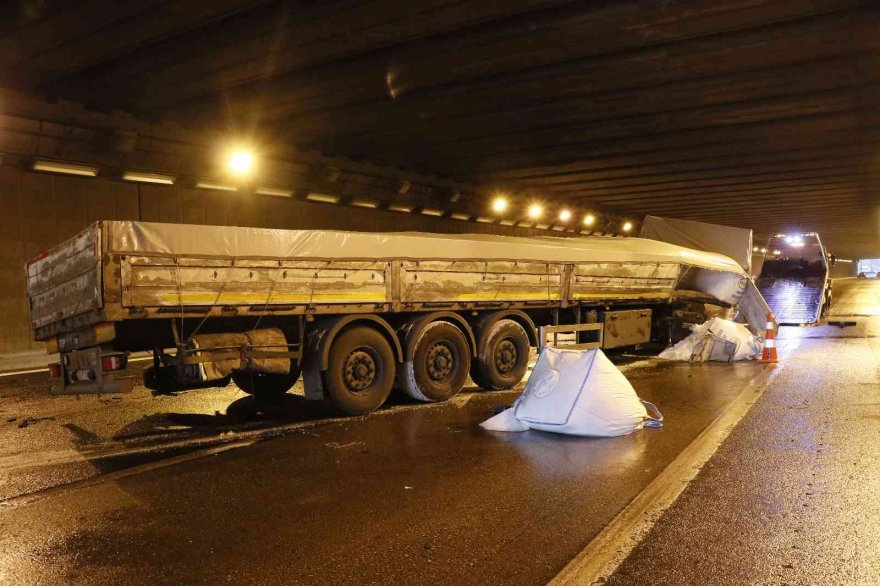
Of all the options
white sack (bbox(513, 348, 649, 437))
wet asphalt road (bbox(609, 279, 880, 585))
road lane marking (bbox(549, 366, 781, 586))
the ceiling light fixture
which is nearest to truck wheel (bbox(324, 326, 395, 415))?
white sack (bbox(513, 348, 649, 437))

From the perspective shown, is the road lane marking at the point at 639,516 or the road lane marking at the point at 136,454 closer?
the road lane marking at the point at 639,516

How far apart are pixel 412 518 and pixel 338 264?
3.89 m

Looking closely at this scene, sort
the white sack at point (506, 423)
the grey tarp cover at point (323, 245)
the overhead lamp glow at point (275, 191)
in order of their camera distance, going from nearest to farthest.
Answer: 1. the grey tarp cover at point (323, 245)
2. the white sack at point (506, 423)
3. the overhead lamp glow at point (275, 191)

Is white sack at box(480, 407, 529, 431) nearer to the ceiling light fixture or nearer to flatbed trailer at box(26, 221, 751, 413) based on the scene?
flatbed trailer at box(26, 221, 751, 413)

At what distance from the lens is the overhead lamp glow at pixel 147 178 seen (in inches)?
590

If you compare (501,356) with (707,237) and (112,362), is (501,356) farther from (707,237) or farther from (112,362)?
(707,237)

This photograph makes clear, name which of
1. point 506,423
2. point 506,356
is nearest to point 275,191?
point 506,356

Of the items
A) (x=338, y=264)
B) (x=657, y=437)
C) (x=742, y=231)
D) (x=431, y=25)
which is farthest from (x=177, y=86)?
(x=742, y=231)

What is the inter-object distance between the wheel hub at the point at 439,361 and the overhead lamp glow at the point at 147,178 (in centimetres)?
945

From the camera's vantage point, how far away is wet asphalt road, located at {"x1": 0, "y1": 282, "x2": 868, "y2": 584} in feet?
12.5

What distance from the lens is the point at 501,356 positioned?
32.4 feet

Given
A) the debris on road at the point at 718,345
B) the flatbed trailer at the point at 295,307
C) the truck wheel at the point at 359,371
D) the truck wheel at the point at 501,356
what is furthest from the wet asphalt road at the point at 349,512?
the debris on road at the point at 718,345

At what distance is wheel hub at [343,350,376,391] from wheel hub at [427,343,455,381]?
89cm

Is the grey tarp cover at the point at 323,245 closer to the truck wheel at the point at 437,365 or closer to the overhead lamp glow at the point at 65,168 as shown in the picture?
the truck wheel at the point at 437,365
